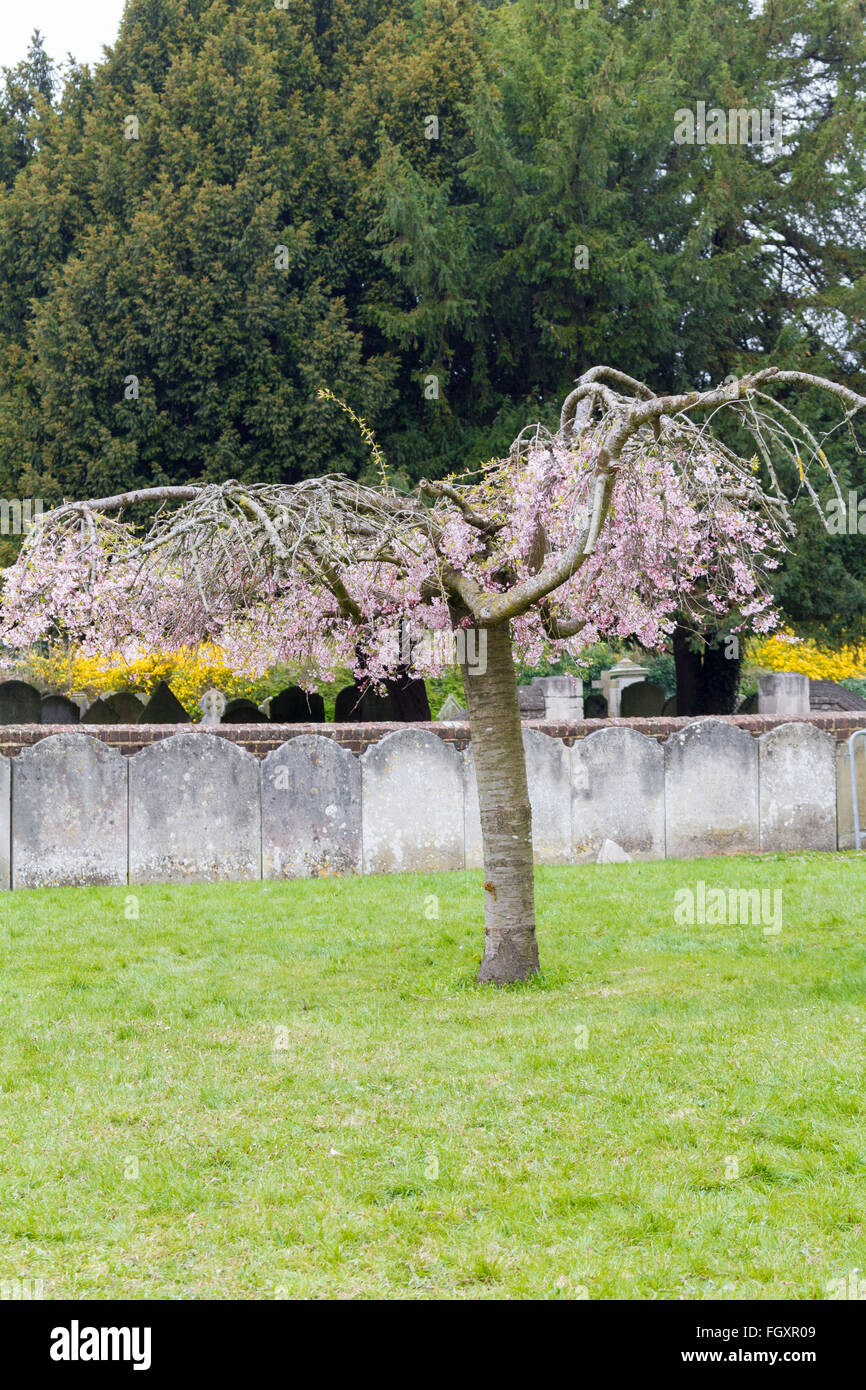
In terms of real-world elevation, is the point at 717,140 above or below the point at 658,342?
above

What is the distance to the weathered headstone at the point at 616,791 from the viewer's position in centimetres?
1252

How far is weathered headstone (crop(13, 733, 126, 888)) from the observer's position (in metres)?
11.5

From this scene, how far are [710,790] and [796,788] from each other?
99 cm

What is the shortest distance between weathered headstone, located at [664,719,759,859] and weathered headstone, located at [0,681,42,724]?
9182 mm

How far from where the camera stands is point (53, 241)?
750 inches

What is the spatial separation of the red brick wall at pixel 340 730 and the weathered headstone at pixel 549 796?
0.16 m

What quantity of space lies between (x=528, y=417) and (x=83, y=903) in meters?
9.56

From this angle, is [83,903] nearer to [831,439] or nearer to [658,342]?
[658,342]

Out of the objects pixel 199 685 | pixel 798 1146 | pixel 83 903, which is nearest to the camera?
pixel 798 1146

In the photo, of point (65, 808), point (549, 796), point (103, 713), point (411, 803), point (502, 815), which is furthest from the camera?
point (103, 713)

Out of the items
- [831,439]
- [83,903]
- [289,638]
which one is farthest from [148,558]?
[831,439]

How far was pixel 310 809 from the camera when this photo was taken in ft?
38.7

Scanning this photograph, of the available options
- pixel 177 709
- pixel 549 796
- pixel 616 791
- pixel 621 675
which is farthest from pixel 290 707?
pixel 621 675

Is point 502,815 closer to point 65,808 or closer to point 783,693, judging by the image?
point 65,808
